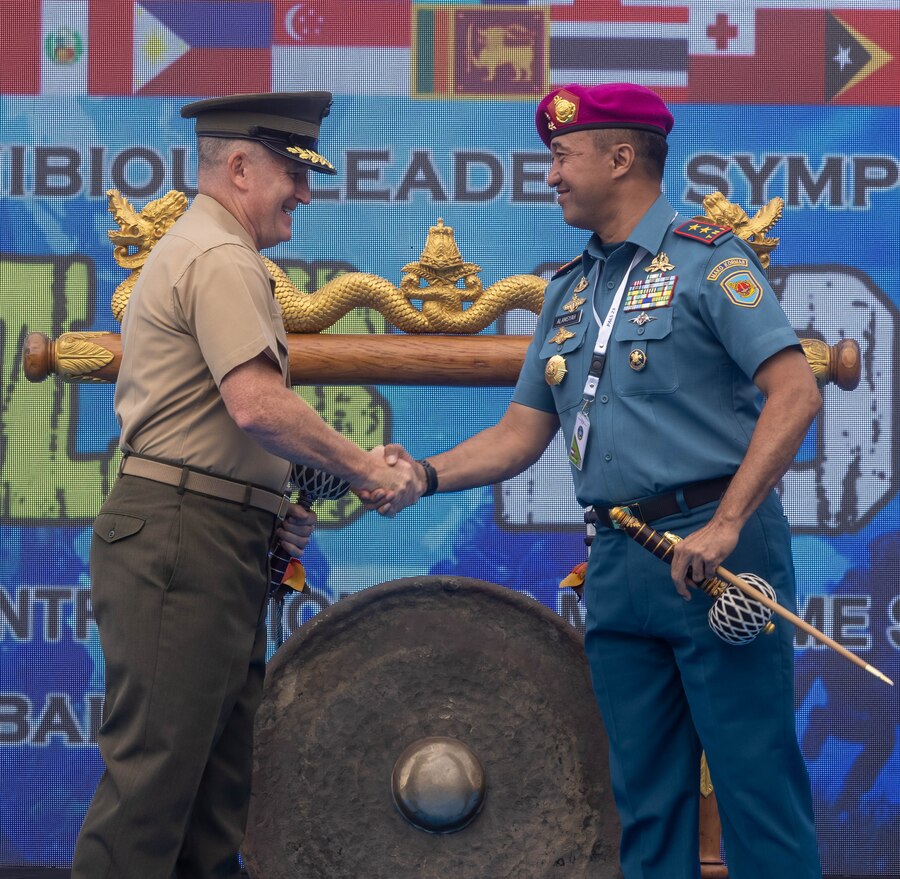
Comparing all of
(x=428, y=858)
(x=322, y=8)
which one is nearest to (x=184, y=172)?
(x=322, y=8)

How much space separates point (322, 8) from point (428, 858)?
217cm

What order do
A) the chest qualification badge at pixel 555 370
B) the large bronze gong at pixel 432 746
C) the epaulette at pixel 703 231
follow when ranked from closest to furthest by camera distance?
the epaulette at pixel 703 231 < the chest qualification badge at pixel 555 370 < the large bronze gong at pixel 432 746

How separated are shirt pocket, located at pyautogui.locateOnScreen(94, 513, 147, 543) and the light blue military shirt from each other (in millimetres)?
741

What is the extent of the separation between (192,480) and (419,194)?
163 centimetres

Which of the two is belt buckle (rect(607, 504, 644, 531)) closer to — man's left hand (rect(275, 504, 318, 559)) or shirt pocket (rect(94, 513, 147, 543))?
man's left hand (rect(275, 504, 318, 559))

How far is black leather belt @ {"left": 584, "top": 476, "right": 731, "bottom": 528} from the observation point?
2188mm

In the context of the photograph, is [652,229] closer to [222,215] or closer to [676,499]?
[676,499]

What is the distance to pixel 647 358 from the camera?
2.24 m

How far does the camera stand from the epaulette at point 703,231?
227cm

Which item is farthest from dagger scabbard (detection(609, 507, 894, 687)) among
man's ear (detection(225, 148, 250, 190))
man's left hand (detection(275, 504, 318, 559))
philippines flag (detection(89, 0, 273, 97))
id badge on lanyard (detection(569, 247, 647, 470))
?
philippines flag (detection(89, 0, 273, 97))

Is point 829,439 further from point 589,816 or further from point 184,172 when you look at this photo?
point 184,172

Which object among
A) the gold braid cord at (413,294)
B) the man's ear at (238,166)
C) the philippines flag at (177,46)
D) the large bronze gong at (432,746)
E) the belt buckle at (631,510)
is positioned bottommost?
the large bronze gong at (432,746)

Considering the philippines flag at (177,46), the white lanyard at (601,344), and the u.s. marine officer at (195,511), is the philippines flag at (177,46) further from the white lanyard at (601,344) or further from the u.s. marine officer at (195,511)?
the white lanyard at (601,344)

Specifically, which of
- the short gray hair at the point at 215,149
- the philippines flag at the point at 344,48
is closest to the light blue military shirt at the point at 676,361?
the short gray hair at the point at 215,149
